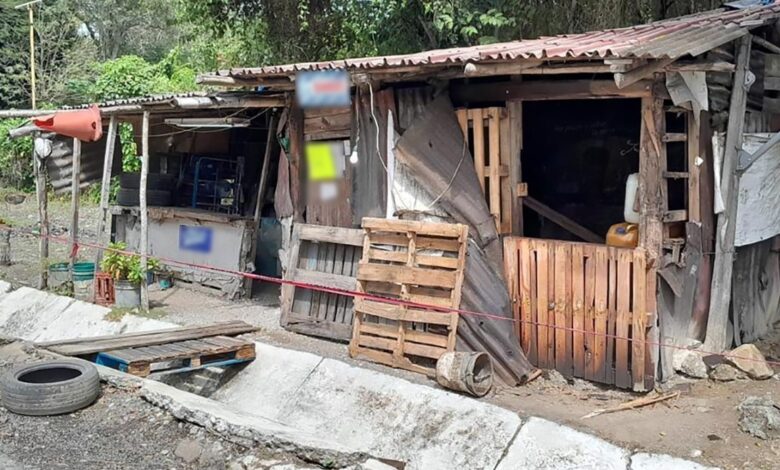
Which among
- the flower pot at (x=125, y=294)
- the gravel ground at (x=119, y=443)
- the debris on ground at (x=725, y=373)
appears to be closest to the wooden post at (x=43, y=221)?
the flower pot at (x=125, y=294)

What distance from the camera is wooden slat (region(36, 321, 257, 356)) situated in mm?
7393

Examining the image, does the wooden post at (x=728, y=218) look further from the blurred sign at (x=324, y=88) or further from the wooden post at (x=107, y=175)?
the wooden post at (x=107, y=175)

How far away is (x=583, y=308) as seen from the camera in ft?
22.9

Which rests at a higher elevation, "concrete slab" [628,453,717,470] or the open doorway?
the open doorway

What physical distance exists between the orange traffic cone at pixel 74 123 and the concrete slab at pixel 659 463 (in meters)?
8.45

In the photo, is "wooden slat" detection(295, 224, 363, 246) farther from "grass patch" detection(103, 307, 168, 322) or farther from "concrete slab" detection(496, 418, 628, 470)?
"concrete slab" detection(496, 418, 628, 470)

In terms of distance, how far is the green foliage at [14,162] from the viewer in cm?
2433

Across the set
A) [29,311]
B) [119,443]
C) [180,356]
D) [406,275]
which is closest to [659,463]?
[406,275]

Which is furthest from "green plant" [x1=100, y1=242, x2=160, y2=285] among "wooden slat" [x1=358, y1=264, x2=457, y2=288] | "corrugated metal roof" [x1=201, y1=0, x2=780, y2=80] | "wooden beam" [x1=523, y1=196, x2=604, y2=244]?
"wooden beam" [x1=523, y1=196, x2=604, y2=244]

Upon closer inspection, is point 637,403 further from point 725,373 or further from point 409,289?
point 409,289

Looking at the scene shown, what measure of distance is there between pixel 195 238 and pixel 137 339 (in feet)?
13.8

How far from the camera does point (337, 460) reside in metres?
4.79

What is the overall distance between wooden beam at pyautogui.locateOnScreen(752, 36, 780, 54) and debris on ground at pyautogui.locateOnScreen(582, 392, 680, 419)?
3.72 metres

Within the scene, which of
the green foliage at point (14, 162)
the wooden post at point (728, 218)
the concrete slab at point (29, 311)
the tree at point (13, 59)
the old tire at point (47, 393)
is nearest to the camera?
the old tire at point (47, 393)
